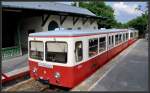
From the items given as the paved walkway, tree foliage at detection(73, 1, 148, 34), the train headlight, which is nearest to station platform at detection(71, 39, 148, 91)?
the paved walkway

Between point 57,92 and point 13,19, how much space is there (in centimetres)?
1261

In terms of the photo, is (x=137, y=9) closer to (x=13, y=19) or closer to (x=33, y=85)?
(x=13, y=19)

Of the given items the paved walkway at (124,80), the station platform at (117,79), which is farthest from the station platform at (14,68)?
the paved walkway at (124,80)

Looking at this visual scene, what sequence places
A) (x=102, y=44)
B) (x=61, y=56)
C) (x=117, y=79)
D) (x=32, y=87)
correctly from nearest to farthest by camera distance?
1. (x=61, y=56)
2. (x=32, y=87)
3. (x=117, y=79)
4. (x=102, y=44)

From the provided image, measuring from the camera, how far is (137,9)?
46844 millimetres

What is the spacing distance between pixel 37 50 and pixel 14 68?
3.96 metres

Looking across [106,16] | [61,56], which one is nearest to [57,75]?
[61,56]

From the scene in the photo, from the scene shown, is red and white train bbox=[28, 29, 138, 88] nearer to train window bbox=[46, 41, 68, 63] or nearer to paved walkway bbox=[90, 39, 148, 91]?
train window bbox=[46, 41, 68, 63]

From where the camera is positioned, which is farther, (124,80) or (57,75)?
(124,80)

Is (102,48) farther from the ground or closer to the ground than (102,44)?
closer to the ground

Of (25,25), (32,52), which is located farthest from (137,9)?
(32,52)

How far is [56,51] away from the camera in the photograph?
346 inches

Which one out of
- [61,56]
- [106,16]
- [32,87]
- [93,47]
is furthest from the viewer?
[106,16]

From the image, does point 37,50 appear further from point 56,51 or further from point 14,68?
point 14,68
